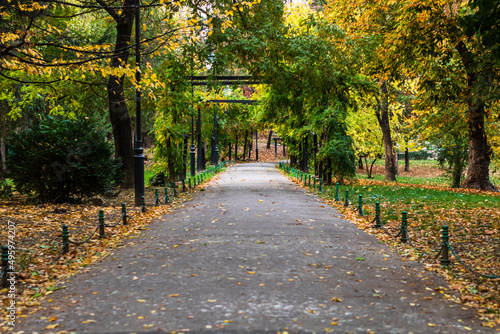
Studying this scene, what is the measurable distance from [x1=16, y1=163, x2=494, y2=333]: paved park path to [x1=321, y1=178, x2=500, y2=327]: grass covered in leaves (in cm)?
42

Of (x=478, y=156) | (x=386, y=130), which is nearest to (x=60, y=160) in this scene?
(x=478, y=156)

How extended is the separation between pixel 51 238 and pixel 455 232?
9713mm

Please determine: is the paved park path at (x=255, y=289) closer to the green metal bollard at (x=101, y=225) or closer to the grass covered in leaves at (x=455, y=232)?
the grass covered in leaves at (x=455, y=232)

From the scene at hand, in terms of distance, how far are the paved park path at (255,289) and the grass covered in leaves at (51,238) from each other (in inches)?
15.7

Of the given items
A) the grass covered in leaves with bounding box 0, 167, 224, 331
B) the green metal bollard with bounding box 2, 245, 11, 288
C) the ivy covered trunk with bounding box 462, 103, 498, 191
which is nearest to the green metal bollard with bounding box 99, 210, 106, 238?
the grass covered in leaves with bounding box 0, 167, 224, 331

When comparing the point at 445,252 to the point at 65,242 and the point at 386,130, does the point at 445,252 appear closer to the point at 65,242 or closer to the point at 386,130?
the point at 65,242

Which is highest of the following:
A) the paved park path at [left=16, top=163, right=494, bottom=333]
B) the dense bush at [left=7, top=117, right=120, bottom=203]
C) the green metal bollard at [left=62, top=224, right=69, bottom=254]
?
the dense bush at [left=7, top=117, right=120, bottom=203]

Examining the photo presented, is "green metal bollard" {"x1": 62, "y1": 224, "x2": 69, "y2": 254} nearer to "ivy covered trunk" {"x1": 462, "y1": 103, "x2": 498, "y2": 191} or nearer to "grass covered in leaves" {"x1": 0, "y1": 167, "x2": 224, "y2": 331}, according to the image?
"grass covered in leaves" {"x1": 0, "y1": 167, "x2": 224, "y2": 331}

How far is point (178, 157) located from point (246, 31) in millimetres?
8643

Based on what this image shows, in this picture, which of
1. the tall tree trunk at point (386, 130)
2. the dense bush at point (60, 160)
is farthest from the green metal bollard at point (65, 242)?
the tall tree trunk at point (386, 130)

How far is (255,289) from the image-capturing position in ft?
21.0

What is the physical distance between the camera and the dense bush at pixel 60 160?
1405 cm

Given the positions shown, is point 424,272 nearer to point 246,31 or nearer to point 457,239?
point 457,239

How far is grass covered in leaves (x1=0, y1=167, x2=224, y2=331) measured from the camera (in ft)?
22.2
